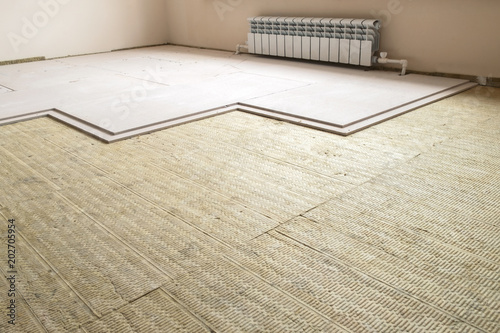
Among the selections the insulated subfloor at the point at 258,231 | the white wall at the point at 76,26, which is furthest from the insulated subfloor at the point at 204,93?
the white wall at the point at 76,26

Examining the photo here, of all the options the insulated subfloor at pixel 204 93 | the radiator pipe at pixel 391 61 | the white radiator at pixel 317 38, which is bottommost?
the insulated subfloor at pixel 204 93

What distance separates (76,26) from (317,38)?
3.84 metres

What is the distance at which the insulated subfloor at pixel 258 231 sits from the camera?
152 cm

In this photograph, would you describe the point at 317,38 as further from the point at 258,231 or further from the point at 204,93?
Answer: the point at 258,231

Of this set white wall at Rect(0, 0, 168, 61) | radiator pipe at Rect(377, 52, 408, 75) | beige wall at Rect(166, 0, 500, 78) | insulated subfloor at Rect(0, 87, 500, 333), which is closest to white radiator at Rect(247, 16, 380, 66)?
radiator pipe at Rect(377, 52, 408, 75)

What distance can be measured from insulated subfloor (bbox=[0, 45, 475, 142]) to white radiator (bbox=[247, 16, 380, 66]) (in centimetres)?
14

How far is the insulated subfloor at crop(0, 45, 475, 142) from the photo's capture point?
3.58m

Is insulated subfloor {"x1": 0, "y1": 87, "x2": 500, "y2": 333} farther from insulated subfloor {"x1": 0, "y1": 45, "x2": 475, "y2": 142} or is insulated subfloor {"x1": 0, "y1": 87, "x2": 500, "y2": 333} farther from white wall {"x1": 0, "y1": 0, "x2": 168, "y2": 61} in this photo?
white wall {"x1": 0, "y1": 0, "x2": 168, "y2": 61}

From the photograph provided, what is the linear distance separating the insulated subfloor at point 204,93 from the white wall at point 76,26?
0.65 metres

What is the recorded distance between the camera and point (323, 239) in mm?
1919

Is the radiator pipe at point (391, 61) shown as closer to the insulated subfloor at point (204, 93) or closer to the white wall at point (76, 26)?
the insulated subfloor at point (204, 93)

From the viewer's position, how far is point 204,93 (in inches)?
173

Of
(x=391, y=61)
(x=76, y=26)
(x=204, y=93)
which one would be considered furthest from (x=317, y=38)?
(x=76, y=26)

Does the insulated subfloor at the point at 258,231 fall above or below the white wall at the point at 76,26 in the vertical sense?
below
